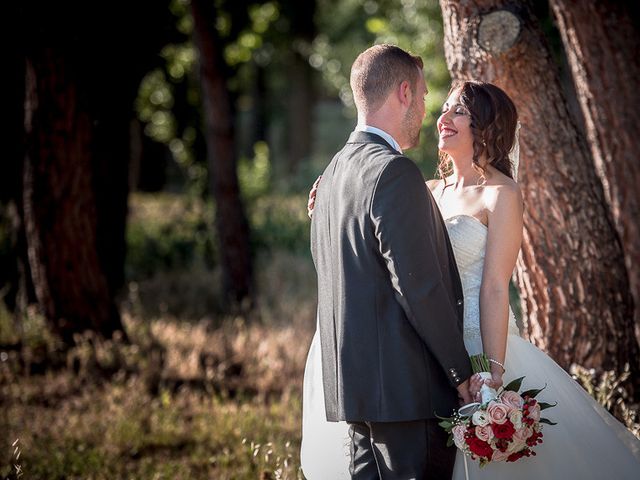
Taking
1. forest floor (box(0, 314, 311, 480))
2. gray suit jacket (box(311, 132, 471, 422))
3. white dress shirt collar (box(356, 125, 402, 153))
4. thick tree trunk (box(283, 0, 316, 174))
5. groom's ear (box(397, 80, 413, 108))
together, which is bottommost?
forest floor (box(0, 314, 311, 480))

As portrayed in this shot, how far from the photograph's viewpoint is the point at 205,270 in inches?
462

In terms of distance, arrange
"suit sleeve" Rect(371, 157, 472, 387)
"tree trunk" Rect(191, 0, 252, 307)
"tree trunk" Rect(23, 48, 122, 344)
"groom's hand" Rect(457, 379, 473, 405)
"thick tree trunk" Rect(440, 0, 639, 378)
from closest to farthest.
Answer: "suit sleeve" Rect(371, 157, 472, 387) → "groom's hand" Rect(457, 379, 473, 405) → "thick tree trunk" Rect(440, 0, 639, 378) → "tree trunk" Rect(23, 48, 122, 344) → "tree trunk" Rect(191, 0, 252, 307)

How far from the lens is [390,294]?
3.00m

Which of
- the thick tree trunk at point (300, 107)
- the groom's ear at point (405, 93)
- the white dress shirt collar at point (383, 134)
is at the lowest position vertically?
the white dress shirt collar at point (383, 134)

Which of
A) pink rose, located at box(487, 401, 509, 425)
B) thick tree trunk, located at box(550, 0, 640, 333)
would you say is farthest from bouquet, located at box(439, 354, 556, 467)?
thick tree trunk, located at box(550, 0, 640, 333)

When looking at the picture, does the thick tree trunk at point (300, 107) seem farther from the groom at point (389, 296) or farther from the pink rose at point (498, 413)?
the pink rose at point (498, 413)

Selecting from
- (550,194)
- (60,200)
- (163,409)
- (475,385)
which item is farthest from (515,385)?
(60,200)

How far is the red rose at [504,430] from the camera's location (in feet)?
9.48

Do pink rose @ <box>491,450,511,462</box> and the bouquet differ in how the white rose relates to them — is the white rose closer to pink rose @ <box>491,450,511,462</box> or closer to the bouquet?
the bouquet

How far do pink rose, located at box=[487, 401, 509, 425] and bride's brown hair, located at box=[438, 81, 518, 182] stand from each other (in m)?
1.29

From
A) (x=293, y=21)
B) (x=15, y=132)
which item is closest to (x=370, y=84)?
(x=15, y=132)

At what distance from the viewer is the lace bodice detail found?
11.4 feet

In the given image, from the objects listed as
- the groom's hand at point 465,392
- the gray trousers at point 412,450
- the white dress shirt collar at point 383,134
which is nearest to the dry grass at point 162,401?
the gray trousers at point 412,450

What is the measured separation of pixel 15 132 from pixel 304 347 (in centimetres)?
457
